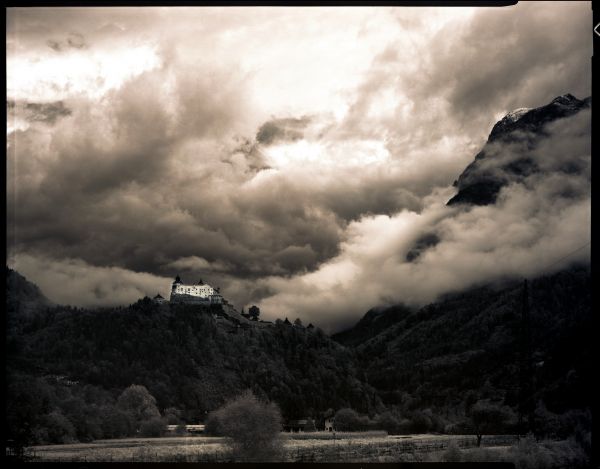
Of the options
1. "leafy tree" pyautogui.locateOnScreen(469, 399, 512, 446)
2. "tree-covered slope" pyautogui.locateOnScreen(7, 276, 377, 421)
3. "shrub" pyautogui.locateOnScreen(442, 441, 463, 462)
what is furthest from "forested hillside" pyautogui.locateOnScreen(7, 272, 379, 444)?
"leafy tree" pyautogui.locateOnScreen(469, 399, 512, 446)

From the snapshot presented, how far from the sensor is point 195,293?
12.7 metres

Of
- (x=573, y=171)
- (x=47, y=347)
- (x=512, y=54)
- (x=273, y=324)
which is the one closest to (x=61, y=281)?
(x=47, y=347)

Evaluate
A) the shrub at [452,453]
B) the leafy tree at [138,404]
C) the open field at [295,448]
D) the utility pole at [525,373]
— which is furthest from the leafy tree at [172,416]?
the utility pole at [525,373]

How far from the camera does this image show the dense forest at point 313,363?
508 inches

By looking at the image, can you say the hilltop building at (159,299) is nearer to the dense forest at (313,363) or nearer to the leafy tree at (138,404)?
the dense forest at (313,363)

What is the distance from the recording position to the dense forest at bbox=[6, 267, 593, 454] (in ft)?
42.4

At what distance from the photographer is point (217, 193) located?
40.4 ft

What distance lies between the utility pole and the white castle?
225 inches

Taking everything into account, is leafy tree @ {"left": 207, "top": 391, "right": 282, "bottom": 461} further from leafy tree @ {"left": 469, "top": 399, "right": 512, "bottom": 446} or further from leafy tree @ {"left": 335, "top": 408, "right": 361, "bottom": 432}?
leafy tree @ {"left": 469, "top": 399, "right": 512, "bottom": 446}

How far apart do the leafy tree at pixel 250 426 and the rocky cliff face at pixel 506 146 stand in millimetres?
5042

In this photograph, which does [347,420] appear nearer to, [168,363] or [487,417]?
[487,417]

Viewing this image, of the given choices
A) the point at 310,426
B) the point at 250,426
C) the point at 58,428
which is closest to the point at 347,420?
the point at 310,426

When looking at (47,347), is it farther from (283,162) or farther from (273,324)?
(283,162)

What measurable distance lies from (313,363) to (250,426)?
5.46ft
